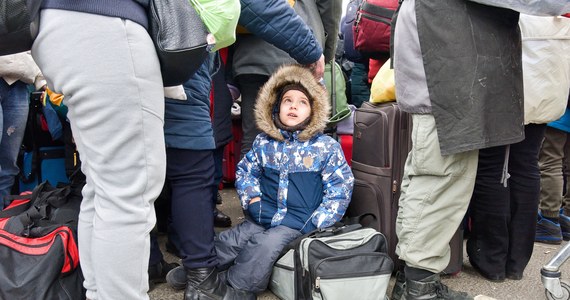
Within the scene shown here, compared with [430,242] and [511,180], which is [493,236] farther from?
[430,242]

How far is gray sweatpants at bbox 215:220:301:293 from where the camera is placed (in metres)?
2.30

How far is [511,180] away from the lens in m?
2.61

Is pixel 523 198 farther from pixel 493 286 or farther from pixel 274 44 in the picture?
pixel 274 44

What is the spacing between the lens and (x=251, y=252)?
2363 mm

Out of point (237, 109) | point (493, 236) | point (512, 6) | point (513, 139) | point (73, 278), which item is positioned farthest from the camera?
point (237, 109)

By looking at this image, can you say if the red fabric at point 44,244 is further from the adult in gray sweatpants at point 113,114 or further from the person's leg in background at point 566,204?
the person's leg in background at point 566,204

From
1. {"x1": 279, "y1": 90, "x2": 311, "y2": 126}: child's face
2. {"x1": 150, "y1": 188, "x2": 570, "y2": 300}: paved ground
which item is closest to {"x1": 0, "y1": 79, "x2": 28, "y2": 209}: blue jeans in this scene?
{"x1": 150, "y1": 188, "x2": 570, "y2": 300}: paved ground

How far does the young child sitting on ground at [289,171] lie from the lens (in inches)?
98.6

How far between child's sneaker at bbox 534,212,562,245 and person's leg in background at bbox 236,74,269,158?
1.79 meters

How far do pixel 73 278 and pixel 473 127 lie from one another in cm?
164

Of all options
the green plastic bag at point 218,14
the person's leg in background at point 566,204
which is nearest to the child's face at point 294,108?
the green plastic bag at point 218,14

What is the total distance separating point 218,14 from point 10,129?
163 cm

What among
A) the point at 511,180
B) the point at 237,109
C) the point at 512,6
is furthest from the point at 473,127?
the point at 237,109

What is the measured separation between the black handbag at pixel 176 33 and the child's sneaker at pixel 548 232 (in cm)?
Result: 247
